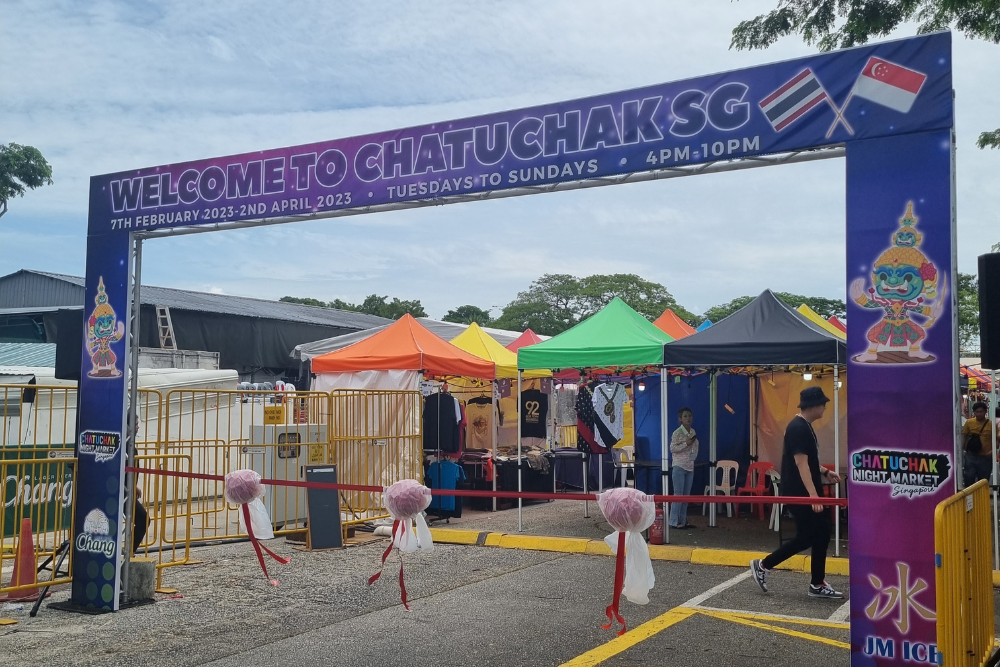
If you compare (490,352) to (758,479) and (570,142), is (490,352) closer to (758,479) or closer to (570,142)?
(758,479)

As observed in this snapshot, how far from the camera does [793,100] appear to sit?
16.8ft

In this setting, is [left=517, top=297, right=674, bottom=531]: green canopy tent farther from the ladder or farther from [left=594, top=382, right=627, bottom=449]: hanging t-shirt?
the ladder

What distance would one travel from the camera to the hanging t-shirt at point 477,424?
1764 cm

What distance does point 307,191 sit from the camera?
7.02 metres

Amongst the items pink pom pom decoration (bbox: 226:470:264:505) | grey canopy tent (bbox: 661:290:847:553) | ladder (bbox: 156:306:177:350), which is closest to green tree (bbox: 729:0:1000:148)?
grey canopy tent (bbox: 661:290:847:553)

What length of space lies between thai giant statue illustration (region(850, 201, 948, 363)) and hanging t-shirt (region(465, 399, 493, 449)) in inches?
517

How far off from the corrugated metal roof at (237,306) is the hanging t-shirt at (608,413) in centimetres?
1846

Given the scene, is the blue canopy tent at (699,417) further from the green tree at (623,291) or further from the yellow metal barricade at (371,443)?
the green tree at (623,291)

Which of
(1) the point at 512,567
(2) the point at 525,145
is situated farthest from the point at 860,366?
(1) the point at 512,567

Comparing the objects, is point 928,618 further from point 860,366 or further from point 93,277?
point 93,277

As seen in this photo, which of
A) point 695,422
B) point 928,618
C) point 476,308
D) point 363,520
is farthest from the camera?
point 476,308

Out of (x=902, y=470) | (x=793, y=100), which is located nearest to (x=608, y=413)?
(x=793, y=100)

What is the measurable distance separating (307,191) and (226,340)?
2595cm

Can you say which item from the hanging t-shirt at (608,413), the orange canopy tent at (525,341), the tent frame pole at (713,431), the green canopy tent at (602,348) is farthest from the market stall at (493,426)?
the tent frame pole at (713,431)
